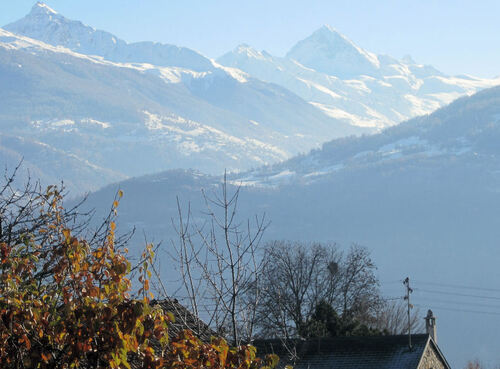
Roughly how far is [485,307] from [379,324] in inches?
6011

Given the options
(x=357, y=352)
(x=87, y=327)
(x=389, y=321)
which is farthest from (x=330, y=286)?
(x=87, y=327)

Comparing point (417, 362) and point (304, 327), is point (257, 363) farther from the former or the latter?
point (304, 327)

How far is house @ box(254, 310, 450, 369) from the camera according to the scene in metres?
26.7

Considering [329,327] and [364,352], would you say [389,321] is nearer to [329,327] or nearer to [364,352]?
[329,327]

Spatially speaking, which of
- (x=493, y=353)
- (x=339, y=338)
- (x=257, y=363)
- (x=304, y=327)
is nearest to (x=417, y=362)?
(x=339, y=338)

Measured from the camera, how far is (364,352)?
2739cm

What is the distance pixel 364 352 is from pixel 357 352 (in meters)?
0.22

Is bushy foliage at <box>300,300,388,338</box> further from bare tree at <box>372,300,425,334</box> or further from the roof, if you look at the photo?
the roof

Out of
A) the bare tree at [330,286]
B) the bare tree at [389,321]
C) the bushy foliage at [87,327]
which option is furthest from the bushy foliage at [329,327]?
the bushy foliage at [87,327]

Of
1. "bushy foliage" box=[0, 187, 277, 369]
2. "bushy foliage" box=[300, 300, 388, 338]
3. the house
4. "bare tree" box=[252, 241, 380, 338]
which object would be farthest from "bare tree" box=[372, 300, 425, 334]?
"bushy foliage" box=[0, 187, 277, 369]

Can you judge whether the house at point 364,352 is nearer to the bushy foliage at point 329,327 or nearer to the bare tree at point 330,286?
the bushy foliage at point 329,327

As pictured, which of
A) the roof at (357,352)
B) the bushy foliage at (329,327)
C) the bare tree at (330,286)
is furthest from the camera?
the bare tree at (330,286)

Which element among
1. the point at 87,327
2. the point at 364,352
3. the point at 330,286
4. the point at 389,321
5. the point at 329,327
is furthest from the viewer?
the point at 389,321

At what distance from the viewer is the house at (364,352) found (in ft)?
87.5
